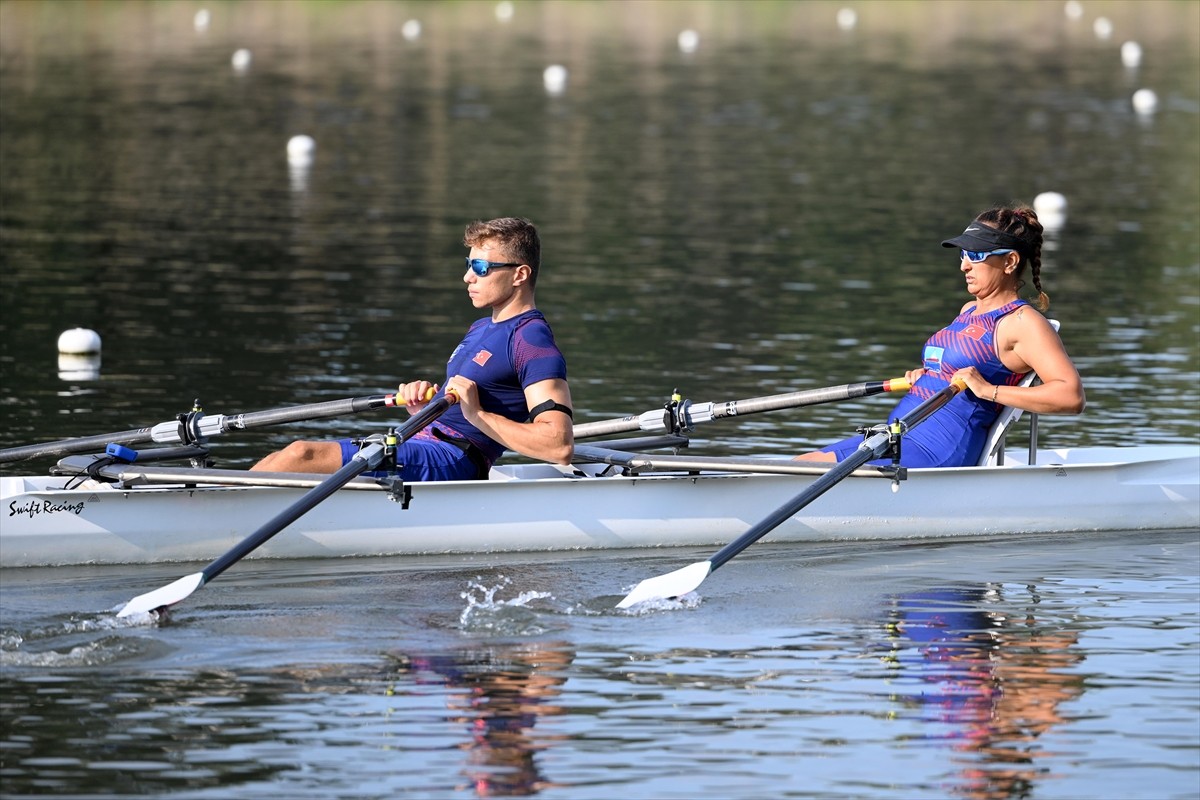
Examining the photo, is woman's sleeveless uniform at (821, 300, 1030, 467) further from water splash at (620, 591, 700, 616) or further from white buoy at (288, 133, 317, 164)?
white buoy at (288, 133, 317, 164)

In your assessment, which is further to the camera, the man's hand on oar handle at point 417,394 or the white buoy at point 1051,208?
the white buoy at point 1051,208

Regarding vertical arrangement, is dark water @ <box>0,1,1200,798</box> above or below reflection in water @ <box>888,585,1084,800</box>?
above

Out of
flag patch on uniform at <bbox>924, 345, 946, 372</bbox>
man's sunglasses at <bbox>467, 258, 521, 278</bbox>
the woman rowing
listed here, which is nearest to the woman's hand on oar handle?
the woman rowing

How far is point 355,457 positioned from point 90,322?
30.6ft

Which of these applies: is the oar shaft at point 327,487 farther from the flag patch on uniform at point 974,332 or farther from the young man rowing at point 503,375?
the flag patch on uniform at point 974,332

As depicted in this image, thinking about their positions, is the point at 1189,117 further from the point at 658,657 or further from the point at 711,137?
the point at 658,657

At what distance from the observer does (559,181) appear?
2942cm

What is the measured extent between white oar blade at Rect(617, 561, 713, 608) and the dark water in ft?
0.49

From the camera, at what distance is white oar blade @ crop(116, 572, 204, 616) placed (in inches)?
373

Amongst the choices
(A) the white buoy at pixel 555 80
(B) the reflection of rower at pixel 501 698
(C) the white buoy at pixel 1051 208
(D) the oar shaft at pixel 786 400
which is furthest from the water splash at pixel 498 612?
(A) the white buoy at pixel 555 80

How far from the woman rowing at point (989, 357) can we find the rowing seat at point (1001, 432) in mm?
49

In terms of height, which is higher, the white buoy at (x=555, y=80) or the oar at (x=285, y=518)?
the white buoy at (x=555, y=80)

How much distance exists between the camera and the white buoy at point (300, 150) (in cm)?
3203

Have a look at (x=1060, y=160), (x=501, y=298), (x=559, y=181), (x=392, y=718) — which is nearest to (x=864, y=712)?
(x=392, y=718)
